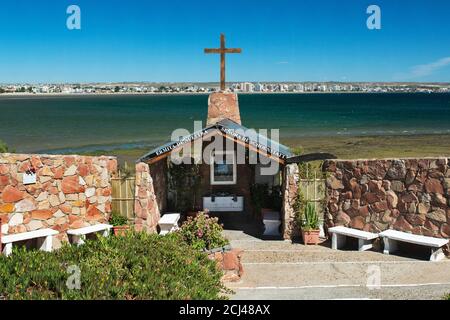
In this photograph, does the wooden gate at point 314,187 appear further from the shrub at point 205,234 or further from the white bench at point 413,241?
the shrub at point 205,234

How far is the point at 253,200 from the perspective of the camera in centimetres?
1680

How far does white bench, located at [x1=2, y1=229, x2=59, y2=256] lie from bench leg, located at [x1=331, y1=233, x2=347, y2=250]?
6735 mm

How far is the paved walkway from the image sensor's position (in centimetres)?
987

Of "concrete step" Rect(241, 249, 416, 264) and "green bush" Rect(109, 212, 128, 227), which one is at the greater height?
"green bush" Rect(109, 212, 128, 227)

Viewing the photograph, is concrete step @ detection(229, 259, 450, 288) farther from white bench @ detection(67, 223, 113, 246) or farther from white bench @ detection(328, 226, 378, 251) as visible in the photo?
white bench @ detection(67, 223, 113, 246)

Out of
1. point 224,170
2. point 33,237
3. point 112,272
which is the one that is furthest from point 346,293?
point 224,170

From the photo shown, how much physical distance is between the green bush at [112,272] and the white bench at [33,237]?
628 centimetres

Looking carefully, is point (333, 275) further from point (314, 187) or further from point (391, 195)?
point (314, 187)

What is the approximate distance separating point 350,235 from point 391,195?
138 cm

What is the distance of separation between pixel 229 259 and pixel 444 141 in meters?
39.4

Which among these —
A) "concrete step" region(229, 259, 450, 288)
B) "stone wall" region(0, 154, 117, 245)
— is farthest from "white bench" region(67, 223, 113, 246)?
"concrete step" region(229, 259, 450, 288)

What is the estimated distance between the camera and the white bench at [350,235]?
12.7 m

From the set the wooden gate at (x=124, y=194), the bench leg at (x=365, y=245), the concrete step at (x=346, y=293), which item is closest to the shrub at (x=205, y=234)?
the concrete step at (x=346, y=293)
